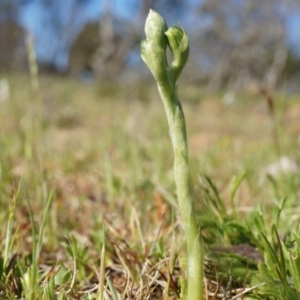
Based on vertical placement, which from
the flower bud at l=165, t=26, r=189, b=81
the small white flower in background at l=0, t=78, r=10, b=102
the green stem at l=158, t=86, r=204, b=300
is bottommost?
the green stem at l=158, t=86, r=204, b=300

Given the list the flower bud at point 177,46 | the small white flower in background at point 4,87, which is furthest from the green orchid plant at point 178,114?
the small white flower in background at point 4,87

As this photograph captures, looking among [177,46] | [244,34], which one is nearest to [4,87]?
[177,46]

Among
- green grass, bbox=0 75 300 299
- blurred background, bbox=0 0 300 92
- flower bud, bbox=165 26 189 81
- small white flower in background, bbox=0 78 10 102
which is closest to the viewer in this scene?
flower bud, bbox=165 26 189 81

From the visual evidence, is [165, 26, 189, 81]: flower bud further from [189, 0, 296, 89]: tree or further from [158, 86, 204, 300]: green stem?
[189, 0, 296, 89]: tree

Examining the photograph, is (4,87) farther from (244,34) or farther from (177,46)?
(244,34)

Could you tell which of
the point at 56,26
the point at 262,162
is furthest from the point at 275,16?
the point at 262,162

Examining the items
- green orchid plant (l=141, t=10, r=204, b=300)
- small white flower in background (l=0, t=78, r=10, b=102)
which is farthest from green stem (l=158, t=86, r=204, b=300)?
small white flower in background (l=0, t=78, r=10, b=102)

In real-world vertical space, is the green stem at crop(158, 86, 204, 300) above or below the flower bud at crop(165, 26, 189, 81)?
below

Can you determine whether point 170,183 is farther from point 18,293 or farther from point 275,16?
point 275,16
